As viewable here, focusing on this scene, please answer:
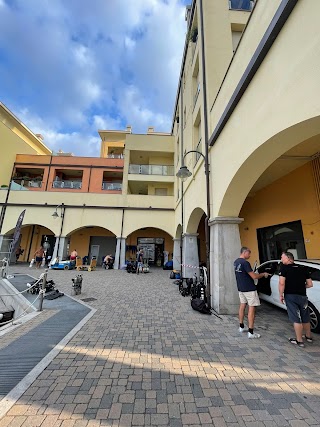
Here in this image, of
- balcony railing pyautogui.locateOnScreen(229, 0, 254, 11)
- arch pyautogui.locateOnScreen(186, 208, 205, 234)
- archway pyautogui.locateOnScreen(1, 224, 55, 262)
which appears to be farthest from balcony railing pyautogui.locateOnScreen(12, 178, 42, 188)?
balcony railing pyautogui.locateOnScreen(229, 0, 254, 11)

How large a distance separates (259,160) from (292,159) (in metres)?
3.21

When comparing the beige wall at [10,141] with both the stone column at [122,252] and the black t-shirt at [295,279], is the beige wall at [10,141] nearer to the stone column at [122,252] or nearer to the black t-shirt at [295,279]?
the stone column at [122,252]

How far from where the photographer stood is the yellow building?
3.13 metres

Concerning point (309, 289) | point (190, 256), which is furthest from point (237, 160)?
point (190, 256)

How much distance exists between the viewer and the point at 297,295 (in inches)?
145

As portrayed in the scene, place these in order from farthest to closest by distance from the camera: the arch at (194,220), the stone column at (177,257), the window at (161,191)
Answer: the window at (161,191)
the stone column at (177,257)
the arch at (194,220)

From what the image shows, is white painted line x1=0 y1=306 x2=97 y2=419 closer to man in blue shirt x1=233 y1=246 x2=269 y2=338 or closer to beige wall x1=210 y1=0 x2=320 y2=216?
man in blue shirt x1=233 y1=246 x2=269 y2=338

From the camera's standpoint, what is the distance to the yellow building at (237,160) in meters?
3.13

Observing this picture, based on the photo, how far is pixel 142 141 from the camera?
19.4 meters

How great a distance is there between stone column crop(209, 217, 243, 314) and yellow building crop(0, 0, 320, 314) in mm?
28

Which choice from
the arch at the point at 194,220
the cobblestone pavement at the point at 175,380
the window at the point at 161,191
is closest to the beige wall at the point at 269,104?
the cobblestone pavement at the point at 175,380

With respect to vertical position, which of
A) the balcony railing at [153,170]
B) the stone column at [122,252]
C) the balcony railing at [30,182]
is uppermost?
the balcony railing at [153,170]

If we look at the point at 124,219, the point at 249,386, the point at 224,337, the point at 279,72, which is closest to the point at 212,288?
the point at 224,337

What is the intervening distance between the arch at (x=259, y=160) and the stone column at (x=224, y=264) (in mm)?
385
